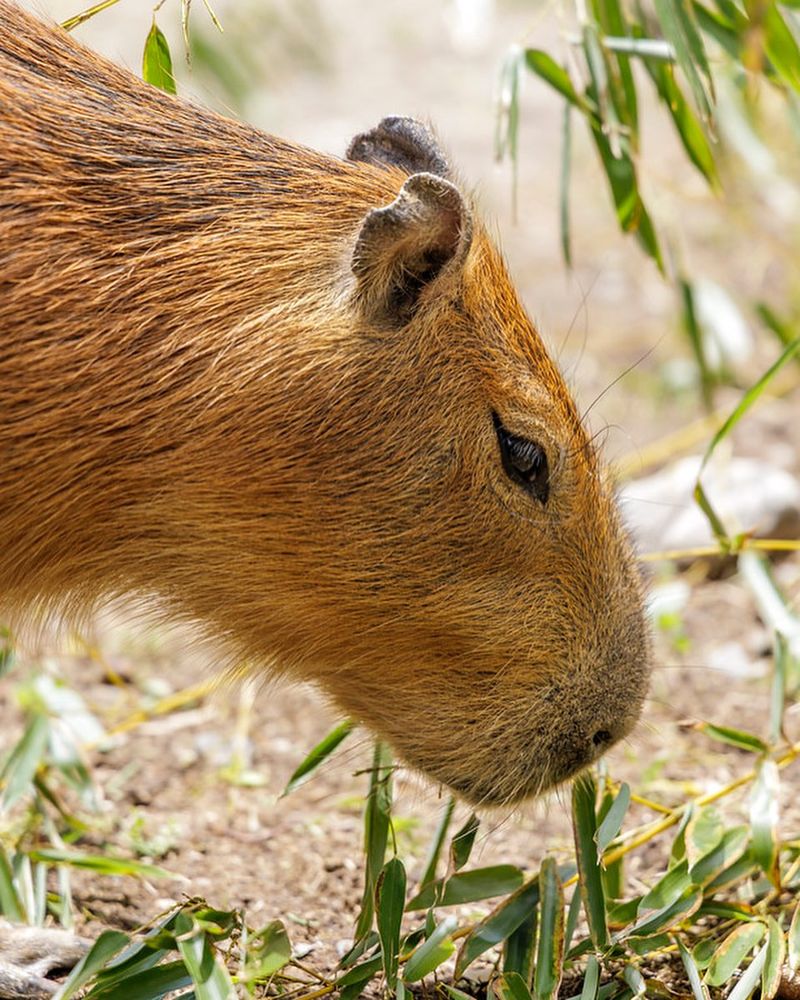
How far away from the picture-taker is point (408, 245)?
313 centimetres

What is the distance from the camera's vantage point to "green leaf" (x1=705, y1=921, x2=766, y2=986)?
331 cm

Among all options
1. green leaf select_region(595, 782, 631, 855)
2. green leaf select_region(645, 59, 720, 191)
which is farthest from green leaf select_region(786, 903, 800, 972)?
green leaf select_region(645, 59, 720, 191)

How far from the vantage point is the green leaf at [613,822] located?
11.2 ft

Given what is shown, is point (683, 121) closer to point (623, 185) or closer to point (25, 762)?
point (623, 185)

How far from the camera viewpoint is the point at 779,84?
14.7 feet

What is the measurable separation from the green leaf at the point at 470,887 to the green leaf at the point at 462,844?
33mm

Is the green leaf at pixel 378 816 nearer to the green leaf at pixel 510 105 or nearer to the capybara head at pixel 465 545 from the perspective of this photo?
the capybara head at pixel 465 545

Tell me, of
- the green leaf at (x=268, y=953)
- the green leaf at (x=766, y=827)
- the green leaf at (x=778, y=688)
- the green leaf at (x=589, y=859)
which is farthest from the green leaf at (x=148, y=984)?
the green leaf at (x=778, y=688)

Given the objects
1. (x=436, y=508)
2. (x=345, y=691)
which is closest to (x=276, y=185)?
(x=436, y=508)

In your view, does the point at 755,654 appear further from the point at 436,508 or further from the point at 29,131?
the point at 29,131

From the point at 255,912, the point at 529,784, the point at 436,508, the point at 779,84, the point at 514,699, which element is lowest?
the point at 255,912

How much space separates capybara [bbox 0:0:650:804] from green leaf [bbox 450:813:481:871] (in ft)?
0.37

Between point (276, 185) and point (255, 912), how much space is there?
1992 millimetres

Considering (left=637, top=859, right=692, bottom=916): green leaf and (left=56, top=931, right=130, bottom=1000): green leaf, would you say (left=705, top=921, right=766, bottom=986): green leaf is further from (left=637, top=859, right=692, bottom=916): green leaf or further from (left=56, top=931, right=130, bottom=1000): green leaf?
(left=56, top=931, right=130, bottom=1000): green leaf
